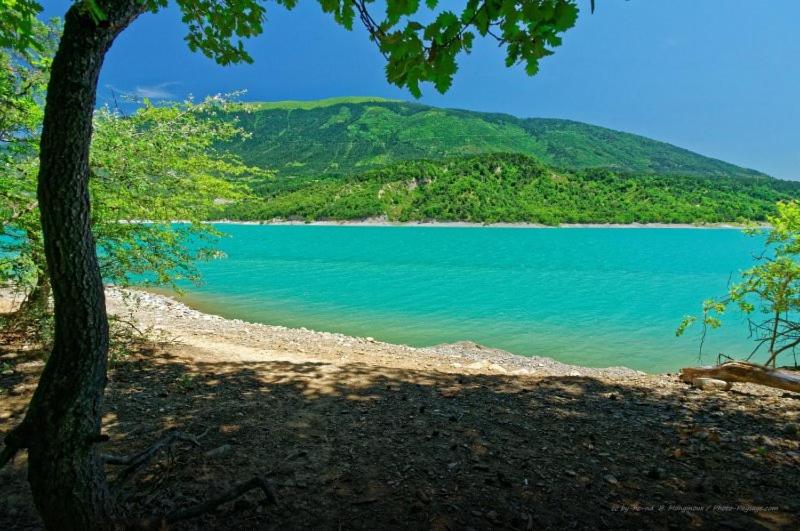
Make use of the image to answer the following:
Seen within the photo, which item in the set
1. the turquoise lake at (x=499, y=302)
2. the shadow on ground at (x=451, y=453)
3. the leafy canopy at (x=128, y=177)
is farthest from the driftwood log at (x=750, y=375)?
the leafy canopy at (x=128, y=177)

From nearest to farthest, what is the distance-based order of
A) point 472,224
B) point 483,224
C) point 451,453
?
1. point 451,453
2. point 483,224
3. point 472,224

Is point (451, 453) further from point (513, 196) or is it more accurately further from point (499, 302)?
point (513, 196)

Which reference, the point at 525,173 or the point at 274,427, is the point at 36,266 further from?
the point at 525,173

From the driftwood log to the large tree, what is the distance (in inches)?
294

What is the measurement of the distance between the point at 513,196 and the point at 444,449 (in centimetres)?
15434

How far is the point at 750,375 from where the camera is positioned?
7031 millimetres

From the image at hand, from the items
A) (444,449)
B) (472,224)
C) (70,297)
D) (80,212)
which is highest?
(472,224)

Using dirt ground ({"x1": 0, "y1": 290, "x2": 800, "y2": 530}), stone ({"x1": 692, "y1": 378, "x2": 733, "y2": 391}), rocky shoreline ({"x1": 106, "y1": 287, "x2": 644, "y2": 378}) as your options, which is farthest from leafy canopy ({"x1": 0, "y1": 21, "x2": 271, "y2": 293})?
stone ({"x1": 692, "y1": 378, "x2": 733, "y2": 391})

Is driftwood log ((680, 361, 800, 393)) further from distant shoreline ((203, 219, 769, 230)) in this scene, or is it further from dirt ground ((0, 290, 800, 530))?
distant shoreline ((203, 219, 769, 230))

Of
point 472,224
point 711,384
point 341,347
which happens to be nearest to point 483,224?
point 472,224

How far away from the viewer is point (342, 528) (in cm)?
303

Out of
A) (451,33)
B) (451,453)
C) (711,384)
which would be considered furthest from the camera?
(711,384)

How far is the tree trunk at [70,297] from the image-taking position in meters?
2.30

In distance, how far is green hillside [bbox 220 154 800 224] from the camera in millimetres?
138000
